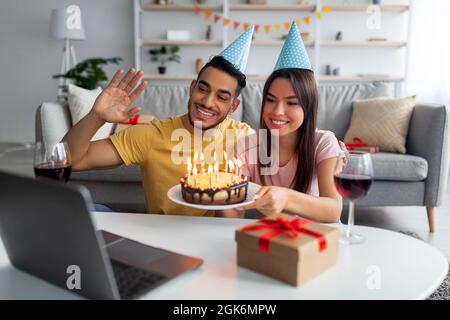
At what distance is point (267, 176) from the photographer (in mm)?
1565

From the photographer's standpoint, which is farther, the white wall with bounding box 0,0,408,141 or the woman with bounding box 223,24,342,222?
the white wall with bounding box 0,0,408,141

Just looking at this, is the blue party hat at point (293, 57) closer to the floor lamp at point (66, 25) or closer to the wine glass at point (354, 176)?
the wine glass at point (354, 176)

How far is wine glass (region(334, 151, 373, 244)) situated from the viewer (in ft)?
3.09

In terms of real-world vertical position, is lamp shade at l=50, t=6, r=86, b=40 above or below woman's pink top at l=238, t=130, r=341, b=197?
above

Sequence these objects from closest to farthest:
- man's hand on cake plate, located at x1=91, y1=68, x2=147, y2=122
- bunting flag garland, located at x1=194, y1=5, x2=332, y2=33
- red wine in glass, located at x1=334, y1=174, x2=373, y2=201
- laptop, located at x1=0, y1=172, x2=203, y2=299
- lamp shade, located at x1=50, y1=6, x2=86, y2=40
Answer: laptop, located at x1=0, y1=172, x2=203, y2=299 → red wine in glass, located at x1=334, y1=174, x2=373, y2=201 → man's hand on cake plate, located at x1=91, y1=68, x2=147, y2=122 → lamp shade, located at x1=50, y1=6, x2=86, y2=40 → bunting flag garland, located at x1=194, y1=5, x2=332, y2=33

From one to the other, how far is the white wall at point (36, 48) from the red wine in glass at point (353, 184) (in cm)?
504

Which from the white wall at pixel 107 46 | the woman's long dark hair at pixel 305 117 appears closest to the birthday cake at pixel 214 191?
the woman's long dark hair at pixel 305 117

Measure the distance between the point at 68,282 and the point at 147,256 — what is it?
0.52 feet

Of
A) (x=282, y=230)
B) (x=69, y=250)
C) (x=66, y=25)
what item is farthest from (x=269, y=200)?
(x=66, y=25)

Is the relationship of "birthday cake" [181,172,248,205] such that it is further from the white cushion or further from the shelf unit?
the shelf unit

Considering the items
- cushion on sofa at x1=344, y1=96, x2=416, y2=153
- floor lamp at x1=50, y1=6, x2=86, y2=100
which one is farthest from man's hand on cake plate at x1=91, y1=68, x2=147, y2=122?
floor lamp at x1=50, y1=6, x2=86, y2=100

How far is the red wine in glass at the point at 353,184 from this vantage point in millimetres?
940

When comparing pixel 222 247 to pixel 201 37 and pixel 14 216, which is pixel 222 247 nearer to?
pixel 14 216
